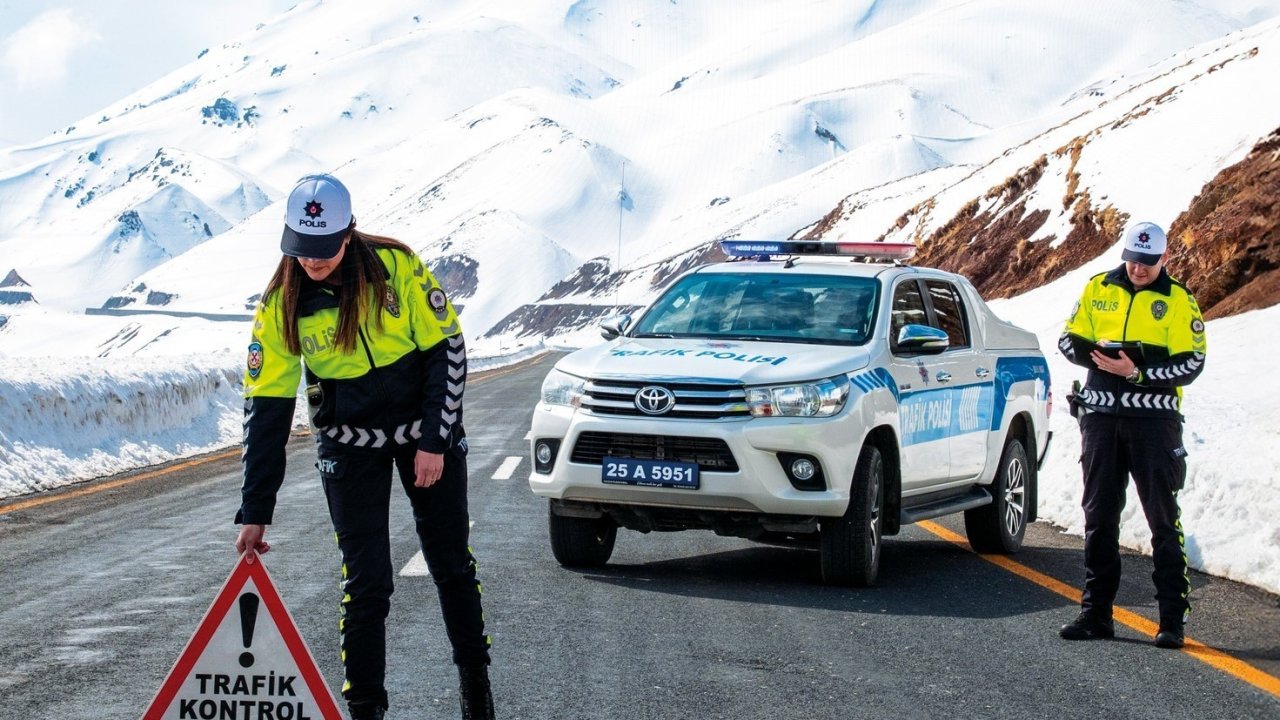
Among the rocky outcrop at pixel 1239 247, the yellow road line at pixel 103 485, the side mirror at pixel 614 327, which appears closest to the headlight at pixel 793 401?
the side mirror at pixel 614 327

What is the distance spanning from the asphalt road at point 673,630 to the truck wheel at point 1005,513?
0.89 feet

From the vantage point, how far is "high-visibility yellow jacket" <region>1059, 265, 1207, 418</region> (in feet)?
24.7

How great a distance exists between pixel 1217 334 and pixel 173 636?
743 inches

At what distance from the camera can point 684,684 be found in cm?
611

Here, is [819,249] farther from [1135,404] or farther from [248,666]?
[248,666]

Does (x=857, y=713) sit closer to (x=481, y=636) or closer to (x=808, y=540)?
(x=481, y=636)

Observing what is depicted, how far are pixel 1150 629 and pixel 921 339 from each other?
88.9 inches

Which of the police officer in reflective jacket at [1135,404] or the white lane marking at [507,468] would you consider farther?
the white lane marking at [507,468]

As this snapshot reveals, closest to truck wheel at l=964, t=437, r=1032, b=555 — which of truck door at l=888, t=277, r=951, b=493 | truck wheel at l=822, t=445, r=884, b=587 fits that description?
truck door at l=888, t=277, r=951, b=493

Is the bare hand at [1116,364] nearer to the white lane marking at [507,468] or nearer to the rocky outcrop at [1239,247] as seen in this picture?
the white lane marking at [507,468]

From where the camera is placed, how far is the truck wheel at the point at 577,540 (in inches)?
355

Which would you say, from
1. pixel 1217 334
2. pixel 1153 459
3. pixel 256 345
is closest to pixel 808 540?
pixel 1153 459

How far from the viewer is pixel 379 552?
510cm

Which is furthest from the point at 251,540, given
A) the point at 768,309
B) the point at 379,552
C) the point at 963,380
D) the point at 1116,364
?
the point at 963,380
